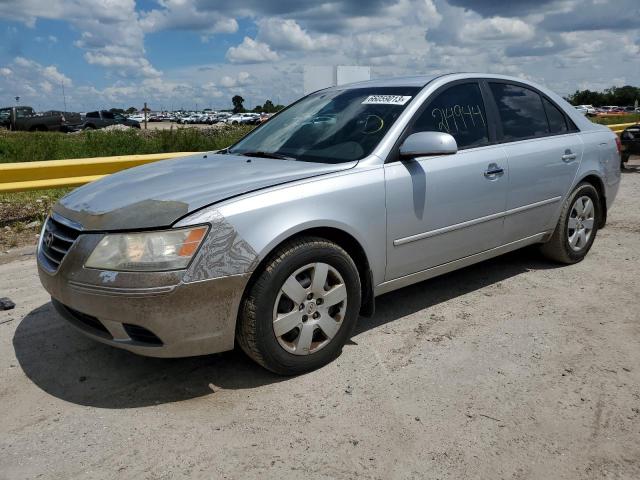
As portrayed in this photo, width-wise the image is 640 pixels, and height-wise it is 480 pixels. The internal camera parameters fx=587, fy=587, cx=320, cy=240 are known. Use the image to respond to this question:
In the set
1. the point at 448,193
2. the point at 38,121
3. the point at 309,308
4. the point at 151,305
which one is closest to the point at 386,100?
the point at 448,193

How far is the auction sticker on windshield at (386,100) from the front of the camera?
152 inches

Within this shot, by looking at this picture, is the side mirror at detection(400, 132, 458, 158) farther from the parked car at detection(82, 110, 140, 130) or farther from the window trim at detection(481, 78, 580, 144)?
the parked car at detection(82, 110, 140, 130)

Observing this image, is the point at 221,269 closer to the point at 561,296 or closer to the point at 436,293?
the point at 436,293

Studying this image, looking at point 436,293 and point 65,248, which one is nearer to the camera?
point 65,248

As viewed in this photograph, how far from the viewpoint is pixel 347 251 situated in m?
3.45

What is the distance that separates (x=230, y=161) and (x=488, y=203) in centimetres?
180

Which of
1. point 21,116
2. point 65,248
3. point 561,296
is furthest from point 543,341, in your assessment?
point 21,116

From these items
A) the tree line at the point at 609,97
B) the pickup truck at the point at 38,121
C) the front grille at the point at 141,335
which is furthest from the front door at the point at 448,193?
the tree line at the point at 609,97

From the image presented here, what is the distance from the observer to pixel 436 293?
456 centimetres

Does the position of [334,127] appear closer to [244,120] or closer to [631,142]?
[631,142]

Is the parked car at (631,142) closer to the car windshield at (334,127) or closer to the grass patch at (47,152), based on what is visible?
the grass patch at (47,152)

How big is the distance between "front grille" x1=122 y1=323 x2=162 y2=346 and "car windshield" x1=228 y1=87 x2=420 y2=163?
4.68ft

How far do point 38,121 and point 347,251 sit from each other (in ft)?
108

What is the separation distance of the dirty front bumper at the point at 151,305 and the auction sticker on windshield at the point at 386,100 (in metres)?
1.69
